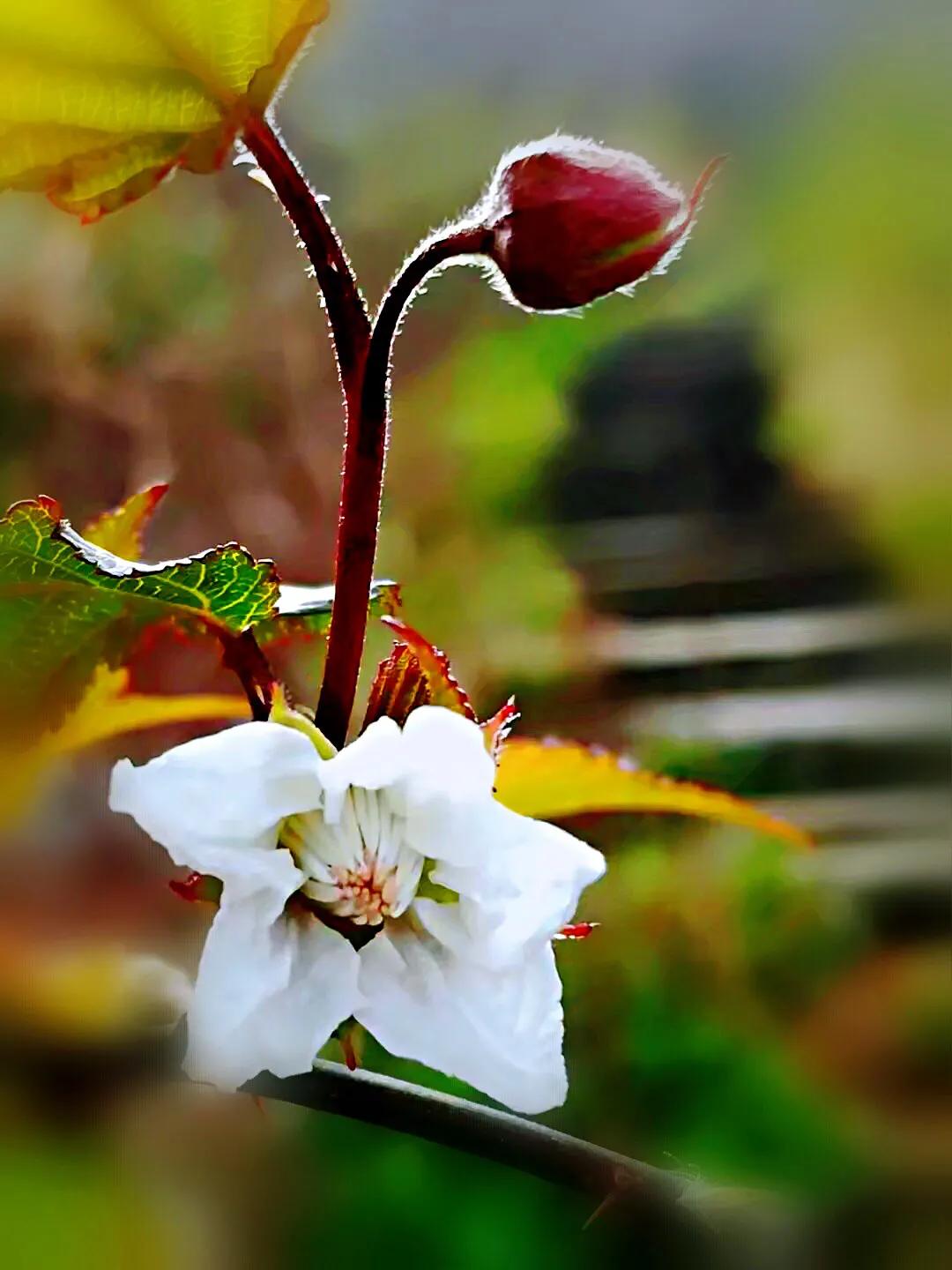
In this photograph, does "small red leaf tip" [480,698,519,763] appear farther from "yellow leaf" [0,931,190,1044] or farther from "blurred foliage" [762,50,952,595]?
"blurred foliage" [762,50,952,595]

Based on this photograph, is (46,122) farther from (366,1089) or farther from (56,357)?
(56,357)

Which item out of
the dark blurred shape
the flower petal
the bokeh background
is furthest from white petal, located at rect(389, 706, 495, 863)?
the dark blurred shape

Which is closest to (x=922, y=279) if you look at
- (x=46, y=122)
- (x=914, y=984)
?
(x=914, y=984)

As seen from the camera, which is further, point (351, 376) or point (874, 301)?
point (874, 301)

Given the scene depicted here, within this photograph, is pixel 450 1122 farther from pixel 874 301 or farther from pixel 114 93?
pixel 874 301

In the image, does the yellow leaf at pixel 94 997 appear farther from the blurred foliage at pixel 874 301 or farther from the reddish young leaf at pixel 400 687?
the blurred foliage at pixel 874 301

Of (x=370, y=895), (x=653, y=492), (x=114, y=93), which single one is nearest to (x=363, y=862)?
(x=370, y=895)
